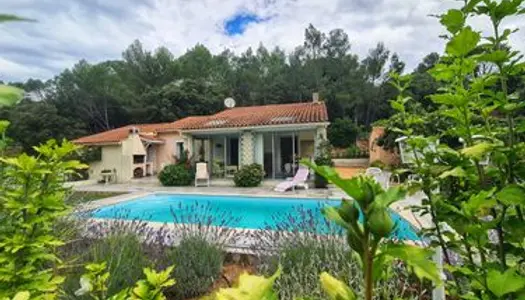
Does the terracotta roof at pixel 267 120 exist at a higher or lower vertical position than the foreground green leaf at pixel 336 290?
higher

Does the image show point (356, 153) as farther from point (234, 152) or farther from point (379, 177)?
point (379, 177)

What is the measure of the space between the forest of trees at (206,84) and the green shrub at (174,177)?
72.4 ft

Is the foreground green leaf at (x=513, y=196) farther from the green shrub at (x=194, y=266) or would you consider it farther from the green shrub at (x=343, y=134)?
the green shrub at (x=343, y=134)

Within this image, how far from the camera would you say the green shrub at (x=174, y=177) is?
19109mm

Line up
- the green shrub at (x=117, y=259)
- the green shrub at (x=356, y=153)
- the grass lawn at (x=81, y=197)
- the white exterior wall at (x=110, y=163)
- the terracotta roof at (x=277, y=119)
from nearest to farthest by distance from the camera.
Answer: the green shrub at (x=117, y=259) < the grass lawn at (x=81, y=197) < the terracotta roof at (x=277, y=119) < the white exterior wall at (x=110, y=163) < the green shrub at (x=356, y=153)

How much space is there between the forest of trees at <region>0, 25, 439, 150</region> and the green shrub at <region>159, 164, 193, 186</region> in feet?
72.4

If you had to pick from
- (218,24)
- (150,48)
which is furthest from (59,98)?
(218,24)

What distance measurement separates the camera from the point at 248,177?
17828 millimetres

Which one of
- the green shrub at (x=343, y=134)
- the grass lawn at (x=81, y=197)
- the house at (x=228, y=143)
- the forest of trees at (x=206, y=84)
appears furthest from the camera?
A: the forest of trees at (x=206, y=84)

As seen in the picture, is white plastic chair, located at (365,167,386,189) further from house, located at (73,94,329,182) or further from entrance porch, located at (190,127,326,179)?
entrance porch, located at (190,127,326,179)

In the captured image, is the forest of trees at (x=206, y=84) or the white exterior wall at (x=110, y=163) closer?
the white exterior wall at (x=110, y=163)

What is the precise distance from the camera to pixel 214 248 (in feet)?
16.0

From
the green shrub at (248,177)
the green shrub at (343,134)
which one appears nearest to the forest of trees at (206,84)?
the green shrub at (343,134)

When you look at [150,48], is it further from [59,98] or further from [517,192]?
[517,192]
